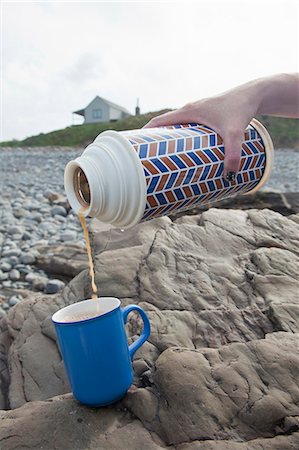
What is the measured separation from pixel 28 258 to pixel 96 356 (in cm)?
269

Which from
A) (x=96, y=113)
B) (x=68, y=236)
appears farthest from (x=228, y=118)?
(x=96, y=113)

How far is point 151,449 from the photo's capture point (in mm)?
1325

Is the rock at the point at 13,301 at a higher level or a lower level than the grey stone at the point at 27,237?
lower

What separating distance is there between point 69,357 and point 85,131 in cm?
1605

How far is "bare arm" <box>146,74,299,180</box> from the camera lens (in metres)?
1.44

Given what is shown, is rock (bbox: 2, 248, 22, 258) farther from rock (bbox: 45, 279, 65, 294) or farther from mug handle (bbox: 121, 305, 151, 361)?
mug handle (bbox: 121, 305, 151, 361)

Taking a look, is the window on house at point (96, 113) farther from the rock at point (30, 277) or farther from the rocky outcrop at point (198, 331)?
the rocky outcrop at point (198, 331)

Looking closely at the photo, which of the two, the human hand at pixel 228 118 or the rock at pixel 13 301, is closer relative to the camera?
the human hand at pixel 228 118

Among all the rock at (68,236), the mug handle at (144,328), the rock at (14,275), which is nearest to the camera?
A: the mug handle at (144,328)

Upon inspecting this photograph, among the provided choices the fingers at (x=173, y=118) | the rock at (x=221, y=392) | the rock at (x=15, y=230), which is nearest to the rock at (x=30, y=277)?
the rock at (x=15, y=230)

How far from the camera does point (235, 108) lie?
145cm

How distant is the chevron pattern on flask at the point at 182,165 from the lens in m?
1.32

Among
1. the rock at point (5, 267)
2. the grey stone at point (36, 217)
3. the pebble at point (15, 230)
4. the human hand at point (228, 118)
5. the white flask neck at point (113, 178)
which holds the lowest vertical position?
the rock at point (5, 267)

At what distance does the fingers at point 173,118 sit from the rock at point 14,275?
100.0 inches
